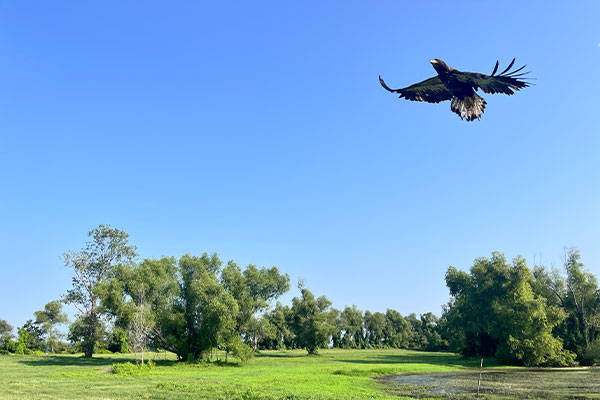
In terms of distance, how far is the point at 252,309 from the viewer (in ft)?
231

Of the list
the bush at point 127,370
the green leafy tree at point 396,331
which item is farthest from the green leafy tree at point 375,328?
the bush at point 127,370

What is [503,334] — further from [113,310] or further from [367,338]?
[367,338]

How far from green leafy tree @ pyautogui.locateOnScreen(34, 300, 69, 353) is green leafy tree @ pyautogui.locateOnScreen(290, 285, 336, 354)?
56798 mm

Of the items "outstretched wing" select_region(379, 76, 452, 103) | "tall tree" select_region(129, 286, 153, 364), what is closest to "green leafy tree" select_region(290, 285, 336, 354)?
"tall tree" select_region(129, 286, 153, 364)

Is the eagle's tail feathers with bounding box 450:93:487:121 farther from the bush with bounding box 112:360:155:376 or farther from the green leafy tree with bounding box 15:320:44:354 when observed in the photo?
the green leafy tree with bounding box 15:320:44:354

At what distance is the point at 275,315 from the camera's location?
397 feet

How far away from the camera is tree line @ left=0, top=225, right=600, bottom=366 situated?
5750 cm

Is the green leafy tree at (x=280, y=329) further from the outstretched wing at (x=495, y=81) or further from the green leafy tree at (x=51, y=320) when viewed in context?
the outstretched wing at (x=495, y=81)

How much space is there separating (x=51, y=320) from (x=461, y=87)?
368 ft

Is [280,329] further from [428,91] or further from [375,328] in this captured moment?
[428,91]

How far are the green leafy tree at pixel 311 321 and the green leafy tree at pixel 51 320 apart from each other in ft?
186

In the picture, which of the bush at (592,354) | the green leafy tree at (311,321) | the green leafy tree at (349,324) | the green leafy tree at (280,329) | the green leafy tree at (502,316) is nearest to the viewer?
the green leafy tree at (502,316)

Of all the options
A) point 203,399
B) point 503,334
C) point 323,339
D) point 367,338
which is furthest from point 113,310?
point 367,338

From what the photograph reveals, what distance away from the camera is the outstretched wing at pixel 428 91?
599 inches
